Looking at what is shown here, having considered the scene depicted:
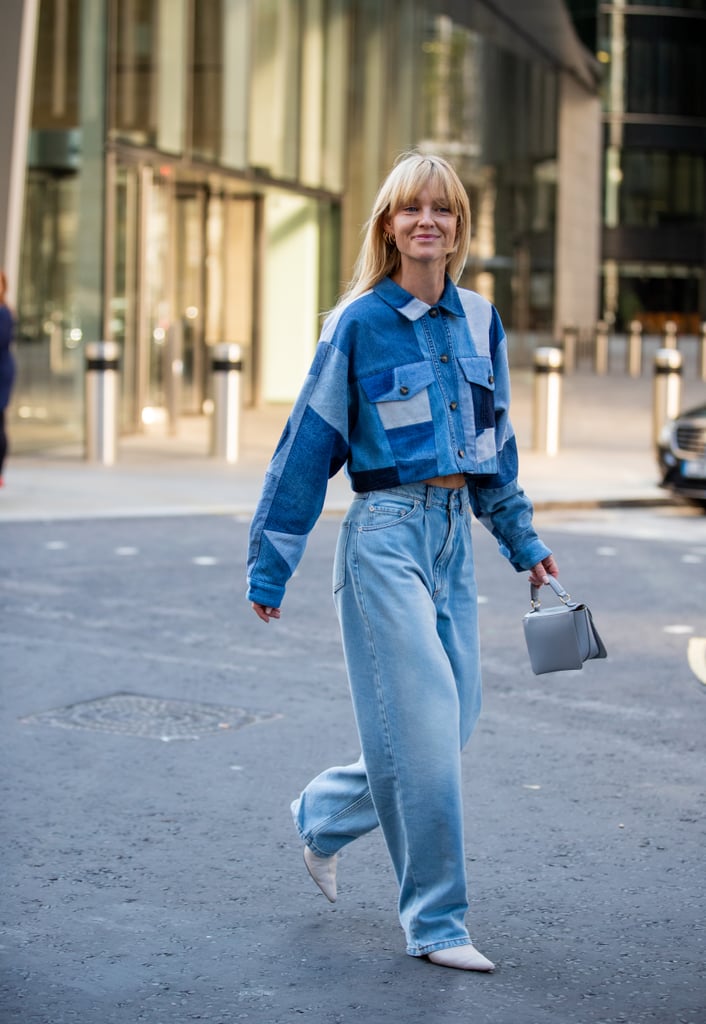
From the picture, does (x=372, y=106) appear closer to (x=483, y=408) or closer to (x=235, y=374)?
(x=235, y=374)

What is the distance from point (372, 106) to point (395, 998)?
24.3 m

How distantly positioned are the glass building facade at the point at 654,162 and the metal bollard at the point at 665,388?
49124mm

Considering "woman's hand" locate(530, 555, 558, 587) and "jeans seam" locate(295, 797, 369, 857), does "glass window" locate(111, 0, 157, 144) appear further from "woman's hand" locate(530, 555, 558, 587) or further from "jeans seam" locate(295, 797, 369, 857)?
"jeans seam" locate(295, 797, 369, 857)

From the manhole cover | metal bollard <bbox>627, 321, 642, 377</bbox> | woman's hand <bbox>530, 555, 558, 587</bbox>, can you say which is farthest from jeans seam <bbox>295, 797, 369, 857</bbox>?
metal bollard <bbox>627, 321, 642, 377</bbox>

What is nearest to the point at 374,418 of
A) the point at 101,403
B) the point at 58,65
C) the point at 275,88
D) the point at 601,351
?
the point at 101,403

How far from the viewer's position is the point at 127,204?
1938 cm

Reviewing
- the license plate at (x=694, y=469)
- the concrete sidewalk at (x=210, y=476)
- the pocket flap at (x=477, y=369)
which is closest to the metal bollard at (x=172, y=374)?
the concrete sidewalk at (x=210, y=476)

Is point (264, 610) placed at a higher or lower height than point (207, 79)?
lower

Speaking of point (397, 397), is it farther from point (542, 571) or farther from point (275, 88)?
point (275, 88)

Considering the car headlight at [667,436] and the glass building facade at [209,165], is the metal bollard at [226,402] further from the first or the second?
the car headlight at [667,436]

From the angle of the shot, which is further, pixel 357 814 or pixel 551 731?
pixel 551 731

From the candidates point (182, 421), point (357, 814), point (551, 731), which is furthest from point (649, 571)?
point (182, 421)

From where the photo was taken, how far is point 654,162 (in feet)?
227

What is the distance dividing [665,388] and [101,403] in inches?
239
